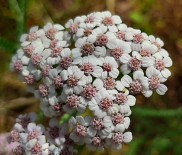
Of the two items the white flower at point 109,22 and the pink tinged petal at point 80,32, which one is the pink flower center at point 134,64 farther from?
the pink tinged petal at point 80,32

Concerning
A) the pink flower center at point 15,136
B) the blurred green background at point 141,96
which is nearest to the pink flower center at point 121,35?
the pink flower center at point 15,136

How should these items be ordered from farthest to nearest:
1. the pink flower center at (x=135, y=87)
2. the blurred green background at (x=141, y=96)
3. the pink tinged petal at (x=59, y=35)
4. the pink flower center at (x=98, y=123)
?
the blurred green background at (x=141, y=96) < the pink tinged petal at (x=59, y=35) < the pink flower center at (x=135, y=87) < the pink flower center at (x=98, y=123)

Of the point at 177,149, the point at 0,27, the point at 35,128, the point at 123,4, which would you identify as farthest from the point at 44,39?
the point at 123,4

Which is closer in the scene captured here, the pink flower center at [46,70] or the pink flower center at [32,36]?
the pink flower center at [46,70]

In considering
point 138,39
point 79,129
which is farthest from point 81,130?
point 138,39

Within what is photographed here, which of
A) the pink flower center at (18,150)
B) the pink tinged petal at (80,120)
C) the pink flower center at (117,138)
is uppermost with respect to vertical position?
the pink tinged petal at (80,120)

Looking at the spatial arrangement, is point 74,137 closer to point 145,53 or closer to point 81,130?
point 81,130

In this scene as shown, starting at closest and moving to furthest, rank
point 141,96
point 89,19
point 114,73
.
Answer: point 114,73 < point 89,19 < point 141,96
